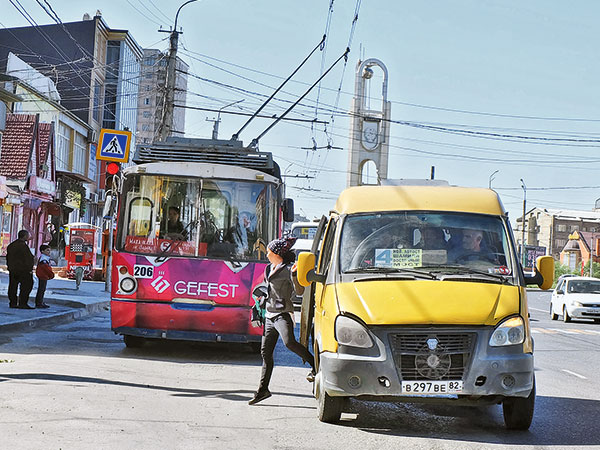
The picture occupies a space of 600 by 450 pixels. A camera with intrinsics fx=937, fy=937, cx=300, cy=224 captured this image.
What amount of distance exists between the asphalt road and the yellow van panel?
0.96 meters

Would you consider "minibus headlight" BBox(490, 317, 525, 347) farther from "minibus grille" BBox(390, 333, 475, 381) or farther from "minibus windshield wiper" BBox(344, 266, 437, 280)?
"minibus windshield wiper" BBox(344, 266, 437, 280)

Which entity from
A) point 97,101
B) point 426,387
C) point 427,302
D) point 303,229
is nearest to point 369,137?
point 97,101

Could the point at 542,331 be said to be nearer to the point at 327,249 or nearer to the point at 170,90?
the point at 170,90

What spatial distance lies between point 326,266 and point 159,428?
2.39 meters

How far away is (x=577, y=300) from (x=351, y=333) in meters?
24.6

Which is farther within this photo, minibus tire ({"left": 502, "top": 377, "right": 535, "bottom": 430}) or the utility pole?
the utility pole

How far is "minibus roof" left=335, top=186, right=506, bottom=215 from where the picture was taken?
8897mm

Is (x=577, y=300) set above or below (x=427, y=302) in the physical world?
below

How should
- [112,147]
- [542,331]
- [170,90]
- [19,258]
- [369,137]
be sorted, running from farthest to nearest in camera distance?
[369,137], [170,90], [542,331], [112,147], [19,258]

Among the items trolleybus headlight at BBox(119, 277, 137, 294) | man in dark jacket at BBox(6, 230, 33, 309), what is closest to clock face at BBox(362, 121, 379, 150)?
man in dark jacket at BBox(6, 230, 33, 309)

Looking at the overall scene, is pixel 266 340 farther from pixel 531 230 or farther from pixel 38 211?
pixel 531 230

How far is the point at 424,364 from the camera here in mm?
7523

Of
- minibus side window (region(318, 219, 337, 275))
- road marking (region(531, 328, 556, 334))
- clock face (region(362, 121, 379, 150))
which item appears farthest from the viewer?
clock face (region(362, 121, 379, 150))

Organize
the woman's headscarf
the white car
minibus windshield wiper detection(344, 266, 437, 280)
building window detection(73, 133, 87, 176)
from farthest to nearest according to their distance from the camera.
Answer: building window detection(73, 133, 87, 176)
the white car
the woman's headscarf
minibus windshield wiper detection(344, 266, 437, 280)
